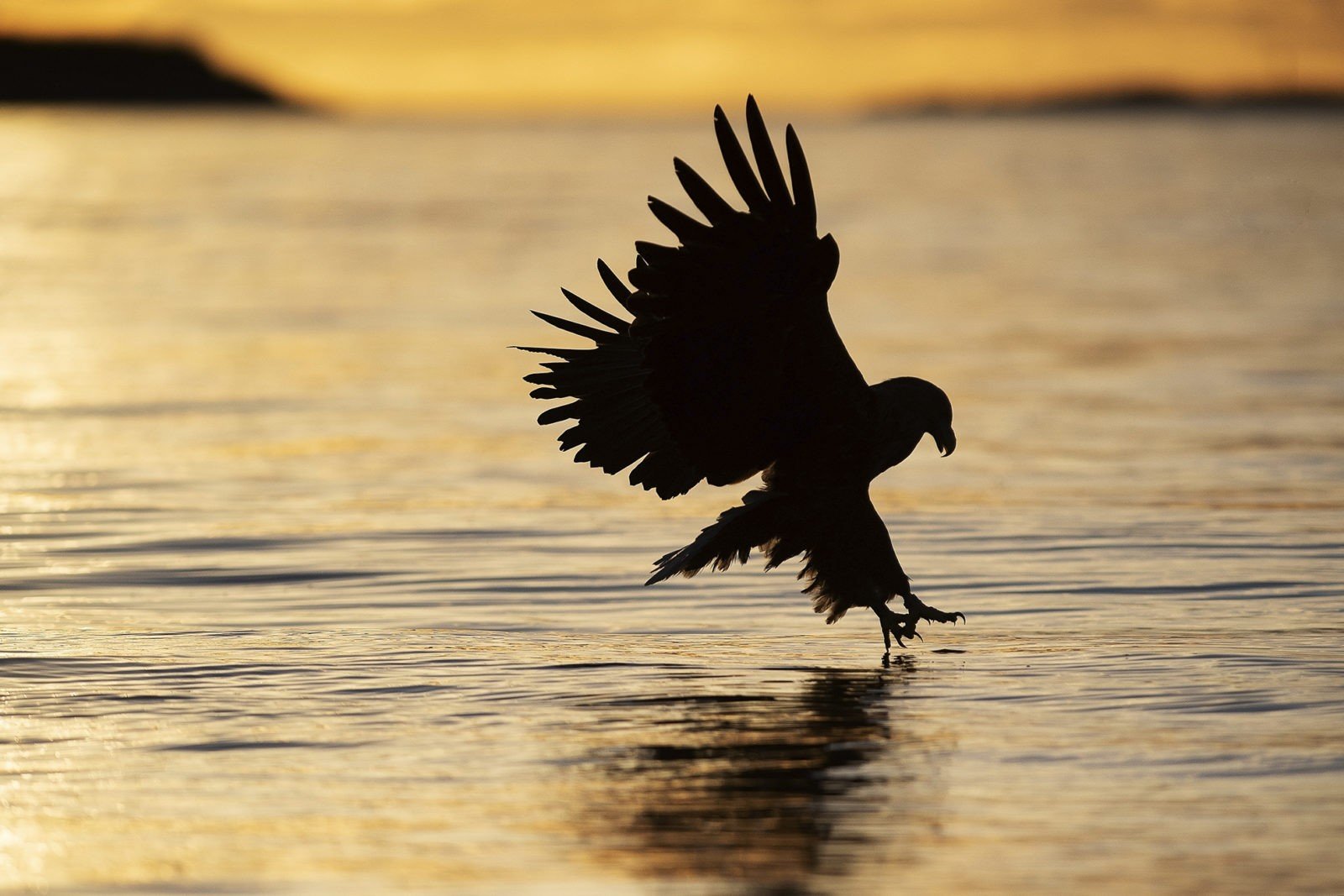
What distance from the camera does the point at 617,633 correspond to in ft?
29.5

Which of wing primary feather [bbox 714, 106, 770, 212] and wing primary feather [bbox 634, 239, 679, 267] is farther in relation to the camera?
wing primary feather [bbox 634, 239, 679, 267]

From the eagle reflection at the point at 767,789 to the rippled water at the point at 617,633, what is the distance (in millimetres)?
20

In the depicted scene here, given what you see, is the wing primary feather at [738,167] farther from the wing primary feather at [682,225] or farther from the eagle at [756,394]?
the wing primary feather at [682,225]

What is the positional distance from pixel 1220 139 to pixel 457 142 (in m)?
41.0

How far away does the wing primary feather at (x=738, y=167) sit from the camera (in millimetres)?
7344

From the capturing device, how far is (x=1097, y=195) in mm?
56250

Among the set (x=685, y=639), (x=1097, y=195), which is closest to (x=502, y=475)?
(x=685, y=639)

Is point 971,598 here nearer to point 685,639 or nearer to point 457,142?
point 685,639

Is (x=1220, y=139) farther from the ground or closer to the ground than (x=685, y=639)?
farther from the ground

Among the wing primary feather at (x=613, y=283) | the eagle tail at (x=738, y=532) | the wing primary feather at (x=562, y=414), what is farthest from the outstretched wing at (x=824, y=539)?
the wing primary feather at (x=613, y=283)

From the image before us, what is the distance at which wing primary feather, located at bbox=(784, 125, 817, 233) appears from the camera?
7176 mm

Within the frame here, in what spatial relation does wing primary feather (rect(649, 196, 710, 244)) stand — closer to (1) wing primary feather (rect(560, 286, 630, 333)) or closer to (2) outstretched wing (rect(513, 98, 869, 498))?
(2) outstretched wing (rect(513, 98, 869, 498))

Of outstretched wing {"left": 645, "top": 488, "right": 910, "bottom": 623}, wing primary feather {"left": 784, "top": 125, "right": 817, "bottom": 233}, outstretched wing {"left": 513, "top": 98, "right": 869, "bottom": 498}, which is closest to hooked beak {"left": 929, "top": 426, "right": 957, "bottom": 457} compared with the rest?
outstretched wing {"left": 645, "top": 488, "right": 910, "bottom": 623}

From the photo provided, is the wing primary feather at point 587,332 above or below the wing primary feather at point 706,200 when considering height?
below
